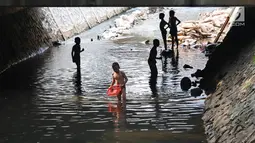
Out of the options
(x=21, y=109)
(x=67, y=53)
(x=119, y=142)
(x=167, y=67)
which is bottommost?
(x=119, y=142)

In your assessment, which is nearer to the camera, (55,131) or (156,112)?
(55,131)

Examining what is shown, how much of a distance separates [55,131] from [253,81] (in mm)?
4333

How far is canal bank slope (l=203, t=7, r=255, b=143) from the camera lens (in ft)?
30.7

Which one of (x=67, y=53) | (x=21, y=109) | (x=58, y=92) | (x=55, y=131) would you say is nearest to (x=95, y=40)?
(x=67, y=53)

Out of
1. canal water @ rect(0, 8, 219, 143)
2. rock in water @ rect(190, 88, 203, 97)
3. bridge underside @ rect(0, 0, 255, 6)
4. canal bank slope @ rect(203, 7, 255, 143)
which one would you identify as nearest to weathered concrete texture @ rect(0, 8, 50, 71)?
canal water @ rect(0, 8, 219, 143)

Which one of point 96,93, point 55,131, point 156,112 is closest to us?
point 55,131

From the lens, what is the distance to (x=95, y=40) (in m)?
30.9

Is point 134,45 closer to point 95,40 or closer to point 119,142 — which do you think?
point 95,40

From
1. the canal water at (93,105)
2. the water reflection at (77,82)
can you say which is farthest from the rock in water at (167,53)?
the water reflection at (77,82)

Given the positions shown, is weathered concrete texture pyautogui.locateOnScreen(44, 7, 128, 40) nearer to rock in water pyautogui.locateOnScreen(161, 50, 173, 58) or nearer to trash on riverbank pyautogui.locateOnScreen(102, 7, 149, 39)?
trash on riverbank pyautogui.locateOnScreen(102, 7, 149, 39)

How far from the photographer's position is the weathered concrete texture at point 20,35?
20.4 meters

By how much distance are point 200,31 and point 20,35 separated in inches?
438

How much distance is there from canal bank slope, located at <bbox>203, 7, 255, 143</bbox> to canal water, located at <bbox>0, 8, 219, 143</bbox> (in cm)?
54

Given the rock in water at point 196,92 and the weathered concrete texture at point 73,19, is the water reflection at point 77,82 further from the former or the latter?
the weathered concrete texture at point 73,19
